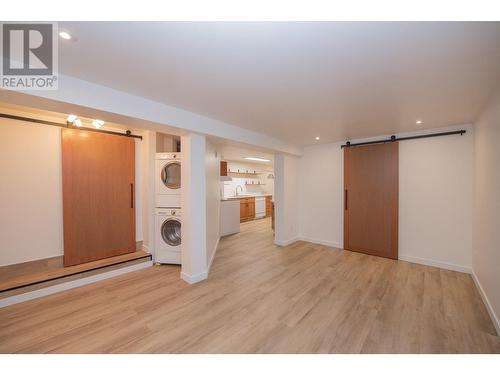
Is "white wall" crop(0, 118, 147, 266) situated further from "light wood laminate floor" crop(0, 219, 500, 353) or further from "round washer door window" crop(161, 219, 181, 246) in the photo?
"round washer door window" crop(161, 219, 181, 246)

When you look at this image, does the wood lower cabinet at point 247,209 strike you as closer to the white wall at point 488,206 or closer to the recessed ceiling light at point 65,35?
the white wall at point 488,206

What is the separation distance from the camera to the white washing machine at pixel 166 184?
3.33 m

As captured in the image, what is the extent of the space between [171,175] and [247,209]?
4.38 metres

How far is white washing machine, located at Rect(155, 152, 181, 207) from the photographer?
3.33 m

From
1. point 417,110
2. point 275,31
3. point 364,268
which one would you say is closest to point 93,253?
point 275,31

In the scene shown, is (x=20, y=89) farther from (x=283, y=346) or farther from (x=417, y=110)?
(x=417, y=110)

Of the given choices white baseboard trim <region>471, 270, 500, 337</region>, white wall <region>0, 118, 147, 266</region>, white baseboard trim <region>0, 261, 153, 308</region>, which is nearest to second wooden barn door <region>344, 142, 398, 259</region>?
white baseboard trim <region>471, 270, 500, 337</region>

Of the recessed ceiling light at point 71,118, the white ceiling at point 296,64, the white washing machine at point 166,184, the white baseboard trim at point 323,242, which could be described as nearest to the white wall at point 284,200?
the white baseboard trim at point 323,242

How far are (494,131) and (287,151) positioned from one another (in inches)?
114

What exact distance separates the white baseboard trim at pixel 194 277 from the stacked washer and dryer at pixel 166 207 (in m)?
0.58

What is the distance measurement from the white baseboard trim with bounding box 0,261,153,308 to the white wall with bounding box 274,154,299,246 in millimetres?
2844

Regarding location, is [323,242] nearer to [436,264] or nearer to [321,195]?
[321,195]

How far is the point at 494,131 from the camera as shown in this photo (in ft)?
6.56

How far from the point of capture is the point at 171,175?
11.4ft
